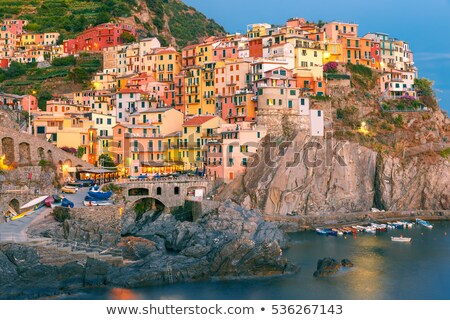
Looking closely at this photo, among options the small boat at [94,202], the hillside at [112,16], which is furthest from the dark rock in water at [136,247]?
the hillside at [112,16]

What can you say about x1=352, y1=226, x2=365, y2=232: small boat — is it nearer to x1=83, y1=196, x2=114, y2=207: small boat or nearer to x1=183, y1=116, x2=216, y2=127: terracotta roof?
x1=183, y1=116, x2=216, y2=127: terracotta roof

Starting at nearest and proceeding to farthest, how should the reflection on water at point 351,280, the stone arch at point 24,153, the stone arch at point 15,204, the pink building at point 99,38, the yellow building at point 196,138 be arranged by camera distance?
the reflection on water at point 351,280 < the stone arch at point 15,204 < the stone arch at point 24,153 < the yellow building at point 196,138 < the pink building at point 99,38

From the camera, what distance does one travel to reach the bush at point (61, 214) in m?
50.2

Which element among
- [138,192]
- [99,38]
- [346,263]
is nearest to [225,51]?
[99,38]

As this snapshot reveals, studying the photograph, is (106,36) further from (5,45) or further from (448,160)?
(448,160)

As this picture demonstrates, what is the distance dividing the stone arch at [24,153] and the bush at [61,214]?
11.7 metres

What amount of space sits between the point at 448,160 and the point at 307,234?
19546mm

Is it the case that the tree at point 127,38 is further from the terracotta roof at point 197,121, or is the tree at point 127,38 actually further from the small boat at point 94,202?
the small boat at point 94,202

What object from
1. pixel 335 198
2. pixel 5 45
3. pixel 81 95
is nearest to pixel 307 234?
pixel 335 198

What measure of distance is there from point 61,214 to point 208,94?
28299 mm

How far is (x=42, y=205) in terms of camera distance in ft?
171

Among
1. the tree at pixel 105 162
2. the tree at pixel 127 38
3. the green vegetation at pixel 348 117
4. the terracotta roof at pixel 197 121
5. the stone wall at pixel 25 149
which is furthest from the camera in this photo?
the tree at pixel 127 38

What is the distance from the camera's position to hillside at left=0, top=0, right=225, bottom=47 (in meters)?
106

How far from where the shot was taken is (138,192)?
204 ft
